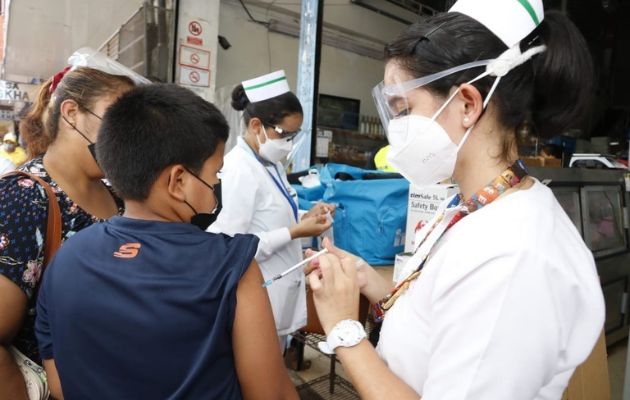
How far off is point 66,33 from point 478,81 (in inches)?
248

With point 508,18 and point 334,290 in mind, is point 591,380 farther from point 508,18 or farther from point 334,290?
point 508,18

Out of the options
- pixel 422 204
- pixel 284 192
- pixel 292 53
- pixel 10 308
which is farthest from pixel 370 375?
pixel 292 53

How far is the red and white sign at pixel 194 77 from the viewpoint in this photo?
16.1ft

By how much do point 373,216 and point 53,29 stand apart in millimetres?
5379

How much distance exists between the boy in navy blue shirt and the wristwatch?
12cm

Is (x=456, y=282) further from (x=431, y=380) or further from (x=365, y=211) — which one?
(x=365, y=211)

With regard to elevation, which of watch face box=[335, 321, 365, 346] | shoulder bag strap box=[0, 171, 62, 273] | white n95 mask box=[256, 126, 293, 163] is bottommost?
watch face box=[335, 321, 365, 346]

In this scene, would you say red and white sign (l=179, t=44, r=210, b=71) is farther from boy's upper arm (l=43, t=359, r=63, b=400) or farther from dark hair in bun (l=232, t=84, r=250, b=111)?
boy's upper arm (l=43, t=359, r=63, b=400)

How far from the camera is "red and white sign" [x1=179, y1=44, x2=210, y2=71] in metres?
4.86

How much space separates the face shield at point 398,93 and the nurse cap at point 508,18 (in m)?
0.06

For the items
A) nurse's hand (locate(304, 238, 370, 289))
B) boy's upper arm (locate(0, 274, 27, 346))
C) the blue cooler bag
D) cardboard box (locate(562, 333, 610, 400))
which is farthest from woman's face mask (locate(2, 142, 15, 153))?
cardboard box (locate(562, 333, 610, 400))

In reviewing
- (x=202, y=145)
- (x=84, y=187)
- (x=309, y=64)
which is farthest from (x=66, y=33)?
(x=202, y=145)

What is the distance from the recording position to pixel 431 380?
2.11 feet

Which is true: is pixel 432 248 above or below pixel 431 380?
above
